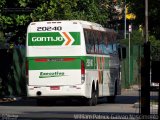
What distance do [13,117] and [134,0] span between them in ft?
33.1

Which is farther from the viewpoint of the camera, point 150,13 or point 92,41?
point 92,41

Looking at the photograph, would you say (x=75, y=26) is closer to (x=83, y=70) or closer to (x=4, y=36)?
(x=83, y=70)

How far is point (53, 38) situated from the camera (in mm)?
29469

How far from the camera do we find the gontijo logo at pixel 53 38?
29344 mm

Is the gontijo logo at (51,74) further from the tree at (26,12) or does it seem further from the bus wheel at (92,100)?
the tree at (26,12)

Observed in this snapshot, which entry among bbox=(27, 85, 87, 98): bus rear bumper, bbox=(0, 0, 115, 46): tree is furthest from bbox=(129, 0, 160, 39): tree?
bbox=(0, 0, 115, 46): tree

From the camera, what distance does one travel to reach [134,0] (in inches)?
1169

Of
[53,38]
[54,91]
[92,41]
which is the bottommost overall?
[54,91]

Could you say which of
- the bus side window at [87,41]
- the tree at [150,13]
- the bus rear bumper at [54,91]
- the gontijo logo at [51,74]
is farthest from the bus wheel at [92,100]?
the tree at [150,13]

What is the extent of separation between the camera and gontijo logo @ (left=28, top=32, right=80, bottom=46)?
2934 centimetres

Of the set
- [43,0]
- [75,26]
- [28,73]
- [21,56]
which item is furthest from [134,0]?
[21,56]

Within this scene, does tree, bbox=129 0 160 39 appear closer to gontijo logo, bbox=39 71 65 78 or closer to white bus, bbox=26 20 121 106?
white bus, bbox=26 20 121 106

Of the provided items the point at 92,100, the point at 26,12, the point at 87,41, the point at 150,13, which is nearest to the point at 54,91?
the point at 92,100

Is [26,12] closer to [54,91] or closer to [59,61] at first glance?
[59,61]
